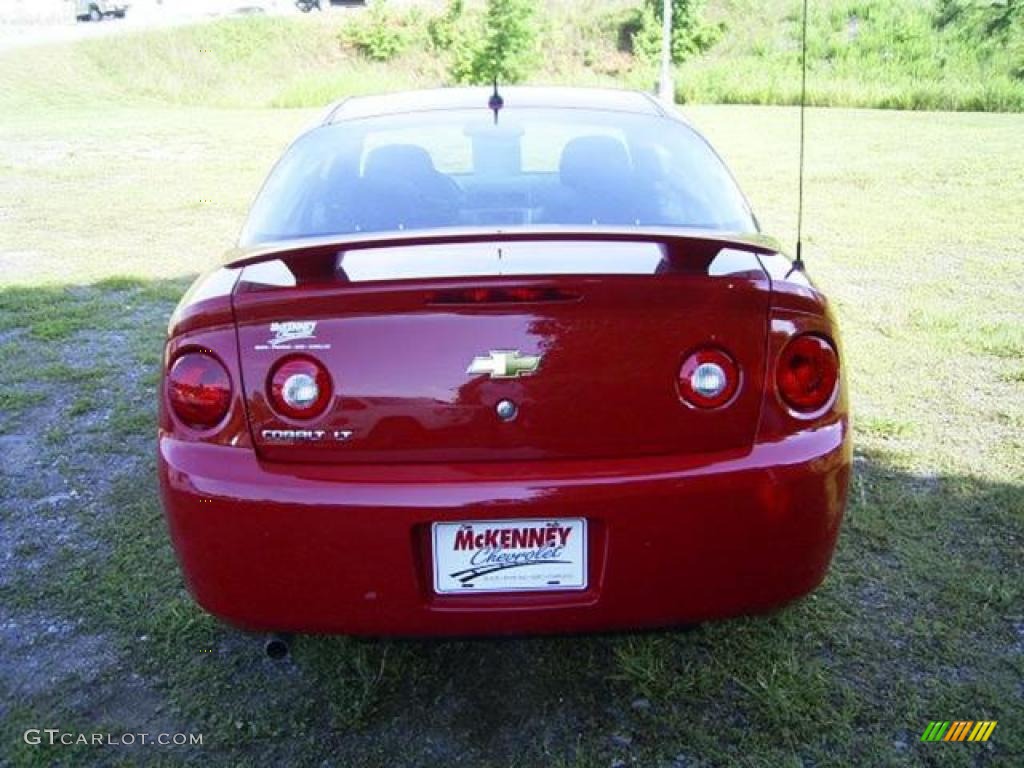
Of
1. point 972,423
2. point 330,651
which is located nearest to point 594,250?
point 330,651

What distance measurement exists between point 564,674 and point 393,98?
7.22 feet

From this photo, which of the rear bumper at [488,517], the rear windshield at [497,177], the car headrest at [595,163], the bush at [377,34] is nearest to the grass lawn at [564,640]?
the rear bumper at [488,517]

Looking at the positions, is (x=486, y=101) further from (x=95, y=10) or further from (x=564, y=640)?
(x=95, y=10)

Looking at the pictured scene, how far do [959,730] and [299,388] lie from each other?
1.73 metres

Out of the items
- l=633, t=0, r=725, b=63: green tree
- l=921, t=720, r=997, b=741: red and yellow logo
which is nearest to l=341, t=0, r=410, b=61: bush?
l=633, t=0, r=725, b=63: green tree

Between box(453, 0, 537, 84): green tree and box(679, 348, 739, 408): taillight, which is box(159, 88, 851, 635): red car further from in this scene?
box(453, 0, 537, 84): green tree

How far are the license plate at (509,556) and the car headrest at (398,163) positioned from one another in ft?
4.51

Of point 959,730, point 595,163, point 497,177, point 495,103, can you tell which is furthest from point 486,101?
point 959,730

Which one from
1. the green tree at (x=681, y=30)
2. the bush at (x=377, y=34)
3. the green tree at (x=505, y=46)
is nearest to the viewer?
the green tree at (x=505, y=46)

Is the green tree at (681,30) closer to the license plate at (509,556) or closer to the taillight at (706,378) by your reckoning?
the taillight at (706,378)

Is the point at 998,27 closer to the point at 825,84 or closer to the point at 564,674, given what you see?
the point at 825,84

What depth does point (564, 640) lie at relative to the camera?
2617 mm

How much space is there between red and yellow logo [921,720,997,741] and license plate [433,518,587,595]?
962 millimetres

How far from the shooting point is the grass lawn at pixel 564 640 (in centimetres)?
223
